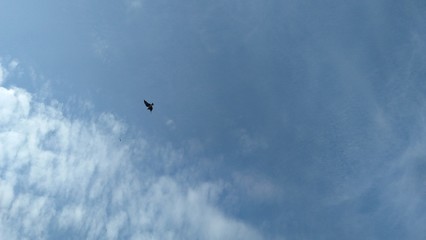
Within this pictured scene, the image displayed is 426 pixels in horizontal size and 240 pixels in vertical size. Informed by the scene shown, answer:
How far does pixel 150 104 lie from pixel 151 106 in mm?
1129

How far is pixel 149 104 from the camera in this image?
387ft

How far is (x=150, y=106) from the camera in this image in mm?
117875

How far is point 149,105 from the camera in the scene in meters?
118

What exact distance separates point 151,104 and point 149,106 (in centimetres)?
139

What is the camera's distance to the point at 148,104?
386ft

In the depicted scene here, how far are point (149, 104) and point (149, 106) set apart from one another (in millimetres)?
994

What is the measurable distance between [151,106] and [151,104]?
3.19 feet

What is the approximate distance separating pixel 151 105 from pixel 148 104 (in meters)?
A: 1.50

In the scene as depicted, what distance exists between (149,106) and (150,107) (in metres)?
0.67

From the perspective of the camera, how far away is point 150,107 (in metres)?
118

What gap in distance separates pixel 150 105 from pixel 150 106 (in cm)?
48

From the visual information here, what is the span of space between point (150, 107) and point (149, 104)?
153 centimetres

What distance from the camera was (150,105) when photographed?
118 metres

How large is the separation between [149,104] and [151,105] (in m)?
1.05
